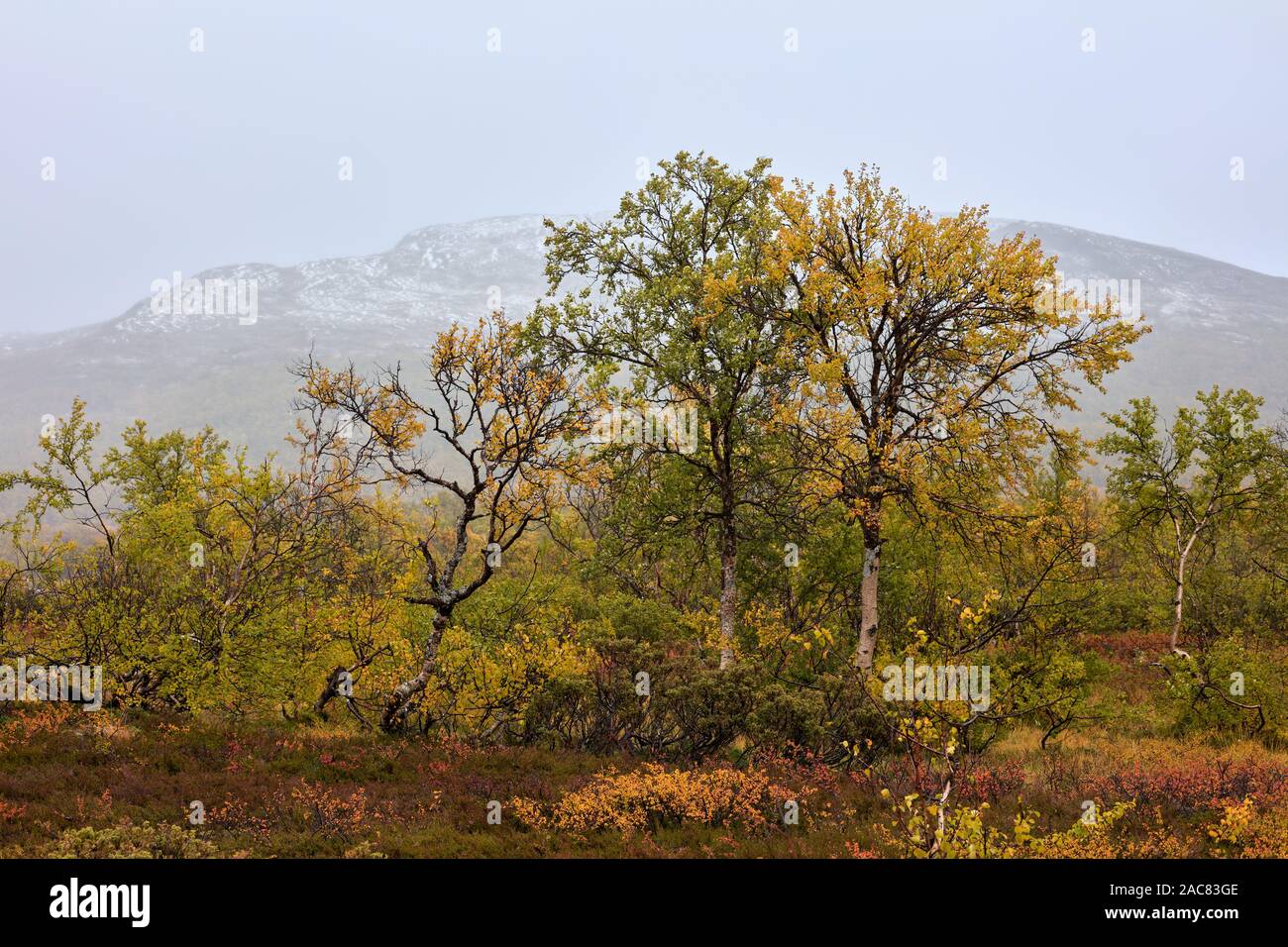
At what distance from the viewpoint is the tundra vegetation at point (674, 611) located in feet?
35.7

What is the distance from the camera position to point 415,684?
14.4 meters

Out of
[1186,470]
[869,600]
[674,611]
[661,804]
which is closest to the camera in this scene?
[661,804]

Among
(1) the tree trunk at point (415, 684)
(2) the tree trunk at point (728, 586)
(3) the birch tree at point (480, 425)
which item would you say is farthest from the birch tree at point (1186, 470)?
(1) the tree trunk at point (415, 684)

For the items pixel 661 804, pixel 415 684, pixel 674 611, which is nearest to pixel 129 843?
pixel 415 684

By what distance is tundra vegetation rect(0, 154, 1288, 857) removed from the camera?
10.9m

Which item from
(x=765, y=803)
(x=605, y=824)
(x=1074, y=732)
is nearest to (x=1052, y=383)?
(x=1074, y=732)

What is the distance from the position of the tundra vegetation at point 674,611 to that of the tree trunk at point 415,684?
3.3 inches

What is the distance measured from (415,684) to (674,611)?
8.41 metres

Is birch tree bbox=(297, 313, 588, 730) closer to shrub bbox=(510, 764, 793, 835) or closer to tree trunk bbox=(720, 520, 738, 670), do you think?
shrub bbox=(510, 764, 793, 835)

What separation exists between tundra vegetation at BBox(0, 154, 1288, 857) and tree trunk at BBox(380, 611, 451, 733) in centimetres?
8

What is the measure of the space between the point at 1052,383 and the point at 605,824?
13550mm

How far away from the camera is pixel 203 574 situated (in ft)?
60.8

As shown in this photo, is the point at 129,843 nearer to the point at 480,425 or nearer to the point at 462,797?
the point at 462,797
